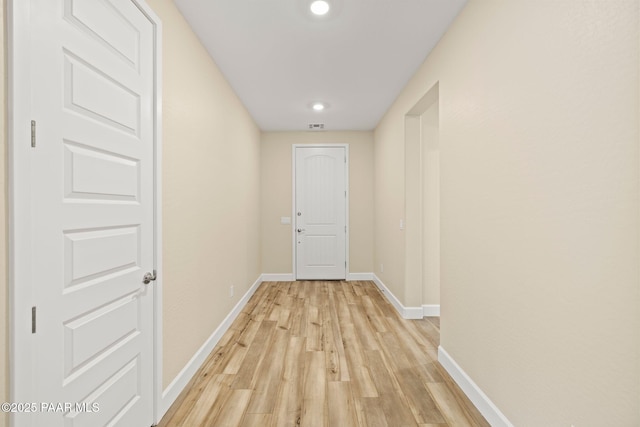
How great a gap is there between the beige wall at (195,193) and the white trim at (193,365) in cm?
4

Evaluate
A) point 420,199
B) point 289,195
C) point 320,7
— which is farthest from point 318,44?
point 289,195

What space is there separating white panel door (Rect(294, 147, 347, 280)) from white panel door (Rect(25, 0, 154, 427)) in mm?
3491

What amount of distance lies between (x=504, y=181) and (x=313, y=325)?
2313 millimetres

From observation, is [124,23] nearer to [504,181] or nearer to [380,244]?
[504,181]

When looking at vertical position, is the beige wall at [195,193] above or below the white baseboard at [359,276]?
above

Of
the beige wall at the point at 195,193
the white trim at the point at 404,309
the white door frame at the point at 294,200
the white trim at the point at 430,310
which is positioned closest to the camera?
the beige wall at the point at 195,193

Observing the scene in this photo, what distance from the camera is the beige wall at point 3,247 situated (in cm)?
86

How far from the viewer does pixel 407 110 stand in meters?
3.16

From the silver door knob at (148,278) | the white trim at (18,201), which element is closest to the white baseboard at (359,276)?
the silver door knob at (148,278)

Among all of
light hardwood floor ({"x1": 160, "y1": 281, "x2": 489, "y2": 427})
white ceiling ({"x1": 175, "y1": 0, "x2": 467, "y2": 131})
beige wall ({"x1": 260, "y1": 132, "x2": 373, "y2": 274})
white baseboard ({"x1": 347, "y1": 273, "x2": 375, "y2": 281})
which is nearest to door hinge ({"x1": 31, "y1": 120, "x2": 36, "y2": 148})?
white ceiling ({"x1": 175, "y1": 0, "x2": 467, "y2": 131})

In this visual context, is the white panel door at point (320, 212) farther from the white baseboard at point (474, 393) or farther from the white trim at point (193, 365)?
the white baseboard at point (474, 393)

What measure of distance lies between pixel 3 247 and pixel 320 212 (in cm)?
431

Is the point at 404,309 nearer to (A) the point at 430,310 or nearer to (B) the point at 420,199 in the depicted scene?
(A) the point at 430,310

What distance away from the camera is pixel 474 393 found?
1820 millimetres
